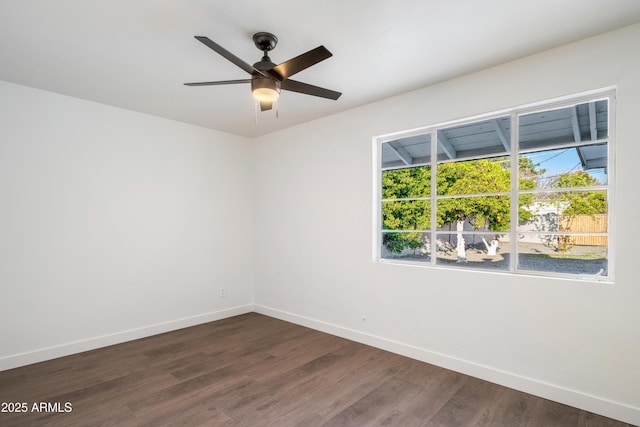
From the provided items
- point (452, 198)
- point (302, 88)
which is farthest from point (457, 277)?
point (302, 88)

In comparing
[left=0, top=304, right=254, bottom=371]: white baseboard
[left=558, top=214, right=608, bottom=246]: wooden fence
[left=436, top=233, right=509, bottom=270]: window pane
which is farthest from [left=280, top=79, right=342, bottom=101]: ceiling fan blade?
[left=0, top=304, right=254, bottom=371]: white baseboard

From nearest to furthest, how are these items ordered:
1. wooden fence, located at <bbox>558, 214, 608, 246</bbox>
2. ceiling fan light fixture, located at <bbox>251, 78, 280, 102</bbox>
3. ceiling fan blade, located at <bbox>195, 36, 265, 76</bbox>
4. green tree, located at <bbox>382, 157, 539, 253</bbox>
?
ceiling fan blade, located at <bbox>195, 36, 265, 76</bbox>, ceiling fan light fixture, located at <bbox>251, 78, 280, 102</bbox>, wooden fence, located at <bbox>558, 214, 608, 246</bbox>, green tree, located at <bbox>382, 157, 539, 253</bbox>

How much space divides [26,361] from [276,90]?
351 centimetres

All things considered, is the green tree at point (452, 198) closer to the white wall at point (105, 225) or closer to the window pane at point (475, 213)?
the window pane at point (475, 213)

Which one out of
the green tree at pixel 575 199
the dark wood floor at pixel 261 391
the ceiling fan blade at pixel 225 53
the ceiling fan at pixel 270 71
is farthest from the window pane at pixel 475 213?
the ceiling fan blade at pixel 225 53

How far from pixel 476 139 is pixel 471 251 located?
3.46 feet

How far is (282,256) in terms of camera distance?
4770mm

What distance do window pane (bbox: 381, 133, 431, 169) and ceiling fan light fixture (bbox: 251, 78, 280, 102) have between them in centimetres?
176

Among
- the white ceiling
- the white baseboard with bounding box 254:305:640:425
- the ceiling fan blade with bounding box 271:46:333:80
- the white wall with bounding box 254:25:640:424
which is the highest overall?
the white ceiling

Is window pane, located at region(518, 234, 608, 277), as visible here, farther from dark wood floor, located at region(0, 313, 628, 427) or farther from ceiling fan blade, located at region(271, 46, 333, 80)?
ceiling fan blade, located at region(271, 46, 333, 80)

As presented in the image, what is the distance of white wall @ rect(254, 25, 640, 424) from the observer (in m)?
2.32

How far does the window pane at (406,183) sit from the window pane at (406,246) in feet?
1.39

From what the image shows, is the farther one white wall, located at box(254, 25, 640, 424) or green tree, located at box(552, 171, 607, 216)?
green tree, located at box(552, 171, 607, 216)

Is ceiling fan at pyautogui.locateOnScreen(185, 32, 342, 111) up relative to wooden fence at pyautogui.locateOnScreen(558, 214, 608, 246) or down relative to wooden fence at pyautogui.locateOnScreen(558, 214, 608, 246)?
up
